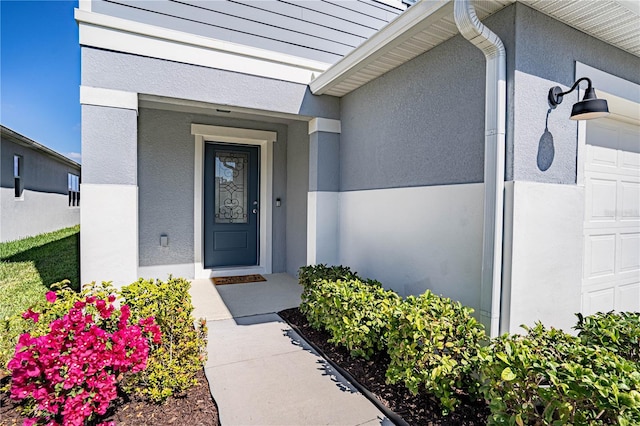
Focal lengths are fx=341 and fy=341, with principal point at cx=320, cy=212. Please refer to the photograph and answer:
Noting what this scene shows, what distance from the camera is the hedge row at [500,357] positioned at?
1695 mm

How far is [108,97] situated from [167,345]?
287 centimetres

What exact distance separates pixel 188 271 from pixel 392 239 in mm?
4043

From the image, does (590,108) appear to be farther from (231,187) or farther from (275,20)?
(231,187)

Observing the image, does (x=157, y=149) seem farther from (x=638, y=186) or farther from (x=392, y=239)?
(x=638, y=186)

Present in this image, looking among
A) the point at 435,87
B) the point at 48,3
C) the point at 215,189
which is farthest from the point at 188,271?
the point at 48,3

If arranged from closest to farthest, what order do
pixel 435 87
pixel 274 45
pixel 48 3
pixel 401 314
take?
pixel 401 314
pixel 435 87
pixel 274 45
pixel 48 3

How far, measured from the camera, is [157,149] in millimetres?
6059

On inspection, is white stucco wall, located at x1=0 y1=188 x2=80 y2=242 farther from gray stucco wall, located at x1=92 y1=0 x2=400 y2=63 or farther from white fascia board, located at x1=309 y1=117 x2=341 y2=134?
white fascia board, located at x1=309 y1=117 x2=341 y2=134

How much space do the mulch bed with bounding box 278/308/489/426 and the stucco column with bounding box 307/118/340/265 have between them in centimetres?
181

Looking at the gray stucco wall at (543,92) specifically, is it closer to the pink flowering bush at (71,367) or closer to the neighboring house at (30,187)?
the pink flowering bush at (71,367)

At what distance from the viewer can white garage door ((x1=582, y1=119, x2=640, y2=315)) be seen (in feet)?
11.7

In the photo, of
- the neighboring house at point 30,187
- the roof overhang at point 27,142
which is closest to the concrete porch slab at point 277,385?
the roof overhang at point 27,142

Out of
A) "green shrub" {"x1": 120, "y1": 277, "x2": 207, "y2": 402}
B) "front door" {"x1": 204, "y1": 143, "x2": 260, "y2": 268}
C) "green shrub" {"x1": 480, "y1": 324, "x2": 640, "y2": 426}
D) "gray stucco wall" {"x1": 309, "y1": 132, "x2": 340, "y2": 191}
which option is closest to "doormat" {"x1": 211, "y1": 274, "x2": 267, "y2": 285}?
"front door" {"x1": 204, "y1": 143, "x2": 260, "y2": 268}

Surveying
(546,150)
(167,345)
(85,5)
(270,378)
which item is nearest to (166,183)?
(85,5)
